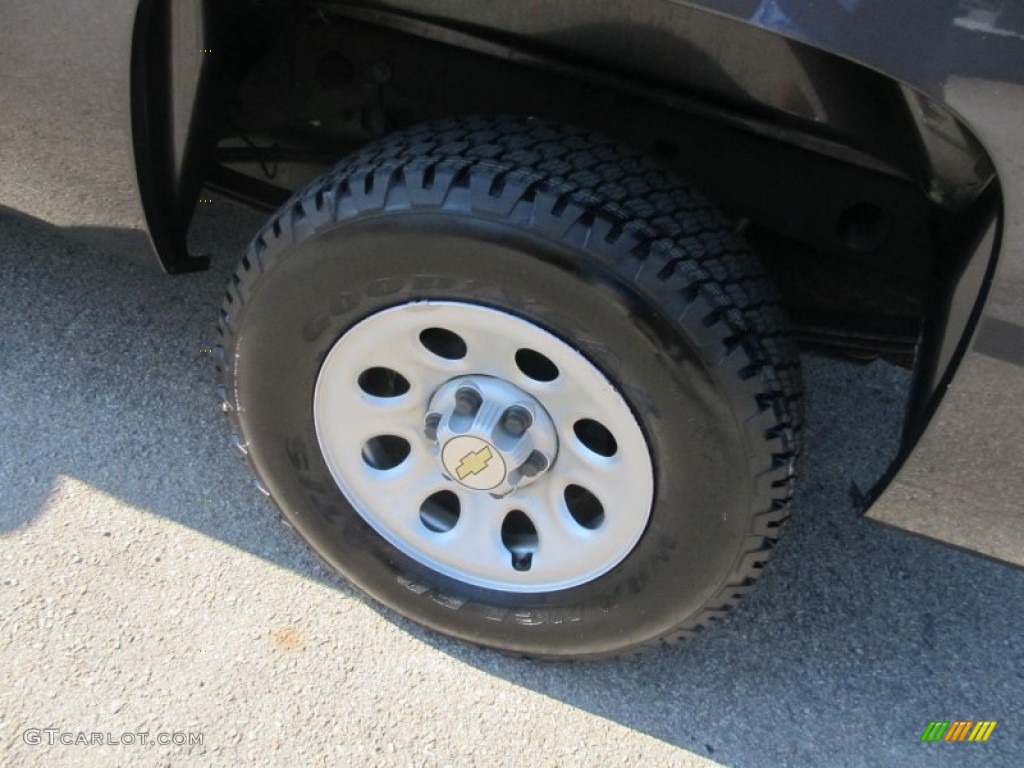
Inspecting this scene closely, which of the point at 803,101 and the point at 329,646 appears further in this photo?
the point at 329,646

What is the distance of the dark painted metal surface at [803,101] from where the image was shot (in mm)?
1194

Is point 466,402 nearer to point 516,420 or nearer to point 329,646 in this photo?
point 516,420

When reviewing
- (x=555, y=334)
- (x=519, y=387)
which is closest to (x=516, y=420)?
(x=519, y=387)

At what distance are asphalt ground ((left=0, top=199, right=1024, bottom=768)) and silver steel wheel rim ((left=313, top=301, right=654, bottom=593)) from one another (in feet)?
0.89

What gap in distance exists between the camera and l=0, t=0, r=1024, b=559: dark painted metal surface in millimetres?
1194

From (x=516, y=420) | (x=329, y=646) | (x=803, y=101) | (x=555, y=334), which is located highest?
(x=803, y=101)

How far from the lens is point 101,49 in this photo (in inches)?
65.2

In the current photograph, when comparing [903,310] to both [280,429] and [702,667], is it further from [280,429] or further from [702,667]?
[280,429]

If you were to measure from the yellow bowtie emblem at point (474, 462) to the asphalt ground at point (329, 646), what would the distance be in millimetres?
468

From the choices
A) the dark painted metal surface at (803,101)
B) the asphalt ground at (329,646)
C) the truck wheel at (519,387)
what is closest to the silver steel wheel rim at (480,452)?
the truck wheel at (519,387)

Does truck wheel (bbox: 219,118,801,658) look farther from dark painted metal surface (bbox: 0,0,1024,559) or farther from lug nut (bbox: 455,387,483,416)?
dark painted metal surface (bbox: 0,0,1024,559)

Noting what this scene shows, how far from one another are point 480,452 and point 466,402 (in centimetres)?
10

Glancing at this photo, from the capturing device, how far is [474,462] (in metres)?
1.82

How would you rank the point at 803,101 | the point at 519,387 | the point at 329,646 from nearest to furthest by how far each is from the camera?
the point at 803,101
the point at 519,387
the point at 329,646
